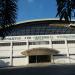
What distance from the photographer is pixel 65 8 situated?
6551 millimetres

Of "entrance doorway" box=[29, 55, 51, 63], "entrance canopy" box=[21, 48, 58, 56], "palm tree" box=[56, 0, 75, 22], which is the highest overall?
"palm tree" box=[56, 0, 75, 22]

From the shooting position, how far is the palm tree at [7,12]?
7142mm

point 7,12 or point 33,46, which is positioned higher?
point 7,12

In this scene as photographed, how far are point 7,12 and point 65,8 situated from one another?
202cm

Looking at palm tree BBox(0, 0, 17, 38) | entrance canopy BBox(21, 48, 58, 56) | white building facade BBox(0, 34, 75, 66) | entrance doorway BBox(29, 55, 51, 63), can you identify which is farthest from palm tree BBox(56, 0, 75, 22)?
entrance doorway BBox(29, 55, 51, 63)

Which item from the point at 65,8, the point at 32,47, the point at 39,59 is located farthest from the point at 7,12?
the point at 32,47

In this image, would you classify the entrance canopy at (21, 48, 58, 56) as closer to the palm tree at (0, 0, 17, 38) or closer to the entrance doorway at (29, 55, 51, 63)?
the entrance doorway at (29, 55, 51, 63)

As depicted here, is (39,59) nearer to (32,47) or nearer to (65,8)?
(32,47)

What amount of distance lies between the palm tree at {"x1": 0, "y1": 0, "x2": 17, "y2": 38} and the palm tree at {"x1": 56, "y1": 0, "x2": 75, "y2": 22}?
1.59 m

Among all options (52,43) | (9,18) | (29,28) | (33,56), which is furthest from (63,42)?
(9,18)

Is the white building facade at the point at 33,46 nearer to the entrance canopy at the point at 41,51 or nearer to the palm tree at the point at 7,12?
the entrance canopy at the point at 41,51

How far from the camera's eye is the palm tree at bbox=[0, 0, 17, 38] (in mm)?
7142

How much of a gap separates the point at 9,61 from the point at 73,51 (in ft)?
53.7

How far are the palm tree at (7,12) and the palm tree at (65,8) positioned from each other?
5.23ft
